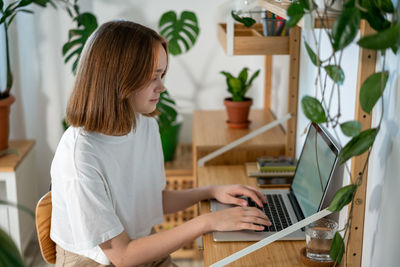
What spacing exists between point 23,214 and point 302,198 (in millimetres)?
1515

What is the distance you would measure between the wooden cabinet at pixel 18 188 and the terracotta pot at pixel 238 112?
0.98 m

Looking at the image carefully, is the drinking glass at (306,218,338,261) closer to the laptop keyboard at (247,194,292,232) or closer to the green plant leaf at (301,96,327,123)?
the laptop keyboard at (247,194,292,232)

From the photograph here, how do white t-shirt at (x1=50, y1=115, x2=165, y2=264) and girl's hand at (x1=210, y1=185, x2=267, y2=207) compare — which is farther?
girl's hand at (x1=210, y1=185, x2=267, y2=207)

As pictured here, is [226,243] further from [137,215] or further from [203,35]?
[203,35]

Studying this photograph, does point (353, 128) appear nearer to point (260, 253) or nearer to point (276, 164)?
point (260, 253)

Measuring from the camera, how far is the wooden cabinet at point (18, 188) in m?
2.31

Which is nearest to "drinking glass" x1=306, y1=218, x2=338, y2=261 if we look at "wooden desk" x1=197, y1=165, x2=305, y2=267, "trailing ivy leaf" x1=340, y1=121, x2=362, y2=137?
"wooden desk" x1=197, y1=165, x2=305, y2=267

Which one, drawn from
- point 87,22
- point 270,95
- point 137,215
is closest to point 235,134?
point 270,95

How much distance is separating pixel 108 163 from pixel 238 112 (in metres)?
0.93

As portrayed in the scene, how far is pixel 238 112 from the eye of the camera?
7.17 feet

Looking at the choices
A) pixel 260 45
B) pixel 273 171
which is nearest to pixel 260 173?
pixel 273 171

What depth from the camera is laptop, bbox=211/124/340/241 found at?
1.31 m

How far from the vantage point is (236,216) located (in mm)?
1341

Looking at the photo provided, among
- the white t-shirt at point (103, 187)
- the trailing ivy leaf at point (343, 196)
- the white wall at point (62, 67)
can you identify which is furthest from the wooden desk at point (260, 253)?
the white wall at point (62, 67)
